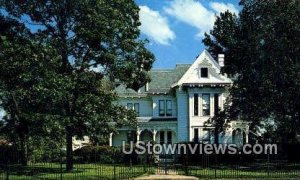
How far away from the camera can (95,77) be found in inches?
1459

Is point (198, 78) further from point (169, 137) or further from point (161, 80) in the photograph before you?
point (169, 137)

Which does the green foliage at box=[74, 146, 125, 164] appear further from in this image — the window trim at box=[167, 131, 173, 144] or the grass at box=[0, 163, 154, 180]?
the grass at box=[0, 163, 154, 180]

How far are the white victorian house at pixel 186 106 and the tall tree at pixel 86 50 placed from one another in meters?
16.0

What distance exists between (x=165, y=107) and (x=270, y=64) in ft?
57.4

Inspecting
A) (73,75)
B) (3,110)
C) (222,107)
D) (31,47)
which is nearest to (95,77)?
(73,75)

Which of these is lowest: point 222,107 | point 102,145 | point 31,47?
point 102,145

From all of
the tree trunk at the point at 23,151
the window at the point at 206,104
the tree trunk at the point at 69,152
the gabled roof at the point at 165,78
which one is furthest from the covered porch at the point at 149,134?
the tree trunk at the point at 69,152

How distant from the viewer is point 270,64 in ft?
134

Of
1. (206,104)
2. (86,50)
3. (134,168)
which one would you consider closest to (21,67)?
(86,50)

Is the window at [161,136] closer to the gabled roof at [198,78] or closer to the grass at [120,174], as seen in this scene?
the gabled roof at [198,78]

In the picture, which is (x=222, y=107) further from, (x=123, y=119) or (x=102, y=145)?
(x=123, y=119)

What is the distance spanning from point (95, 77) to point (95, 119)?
119 inches

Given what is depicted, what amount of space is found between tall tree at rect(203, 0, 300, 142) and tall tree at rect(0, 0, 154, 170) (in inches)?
374

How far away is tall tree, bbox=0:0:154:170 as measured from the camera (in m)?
35.8
